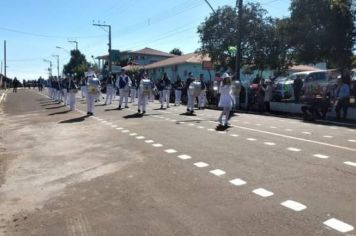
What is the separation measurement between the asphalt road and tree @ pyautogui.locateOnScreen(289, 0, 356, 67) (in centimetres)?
2065

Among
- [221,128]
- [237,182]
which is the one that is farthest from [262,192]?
[221,128]

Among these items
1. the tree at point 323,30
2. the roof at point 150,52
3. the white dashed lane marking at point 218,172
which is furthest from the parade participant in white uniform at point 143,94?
the roof at point 150,52

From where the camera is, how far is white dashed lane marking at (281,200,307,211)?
684 centimetres

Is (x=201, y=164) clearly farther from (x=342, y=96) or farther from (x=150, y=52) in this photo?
(x=150, y=52)

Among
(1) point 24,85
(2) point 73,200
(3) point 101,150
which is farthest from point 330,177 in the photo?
(1) point 24,85

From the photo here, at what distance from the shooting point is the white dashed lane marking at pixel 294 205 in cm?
684

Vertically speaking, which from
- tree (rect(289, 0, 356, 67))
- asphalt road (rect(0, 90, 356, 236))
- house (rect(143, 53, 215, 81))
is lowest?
asphalt road (rect(0, 90, 356, 236))

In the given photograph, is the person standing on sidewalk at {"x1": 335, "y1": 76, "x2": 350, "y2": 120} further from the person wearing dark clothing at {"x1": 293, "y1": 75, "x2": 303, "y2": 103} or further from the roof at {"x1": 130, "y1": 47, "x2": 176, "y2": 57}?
the roof at {"x1": 130, "y1": 47, "x2": 176, "y2": 57}

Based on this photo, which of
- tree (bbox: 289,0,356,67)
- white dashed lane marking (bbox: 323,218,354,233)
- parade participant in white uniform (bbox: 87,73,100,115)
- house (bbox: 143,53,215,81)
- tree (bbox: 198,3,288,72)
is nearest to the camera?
white dashed lane marking (bbox: 323,218,354,233)

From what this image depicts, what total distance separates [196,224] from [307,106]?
15.9 meters

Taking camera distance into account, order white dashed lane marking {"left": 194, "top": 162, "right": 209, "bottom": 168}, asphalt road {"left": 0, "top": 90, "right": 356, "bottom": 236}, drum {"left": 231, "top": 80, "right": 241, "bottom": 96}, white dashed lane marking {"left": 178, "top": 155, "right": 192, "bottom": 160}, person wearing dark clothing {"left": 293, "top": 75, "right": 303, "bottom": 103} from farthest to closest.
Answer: person wearing dark clothing {"left": 293, "top": 75, "right": 303, "bottom": 103} < drum {"left": 231, "top": 80, "right": 241, "bottom": 96} < white dashed lane marking {"left": 178, "top": 155, "right": 192, "bottom": 160} < white dashed lane marking {"left": 194, "top": 162, "right": 209, "bottom": 168} < asphalt road {"left": 0, "top": 90, "right": 356, "bottom": 236}

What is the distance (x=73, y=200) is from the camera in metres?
7.91

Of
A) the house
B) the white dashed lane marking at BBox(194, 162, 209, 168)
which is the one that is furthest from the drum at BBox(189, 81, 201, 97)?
the house

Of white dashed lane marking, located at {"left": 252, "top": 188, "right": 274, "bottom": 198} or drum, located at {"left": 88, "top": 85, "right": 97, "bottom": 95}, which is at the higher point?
drum, located at {"left": 88, "top": 85, "right": 97, "bottom": 95}
